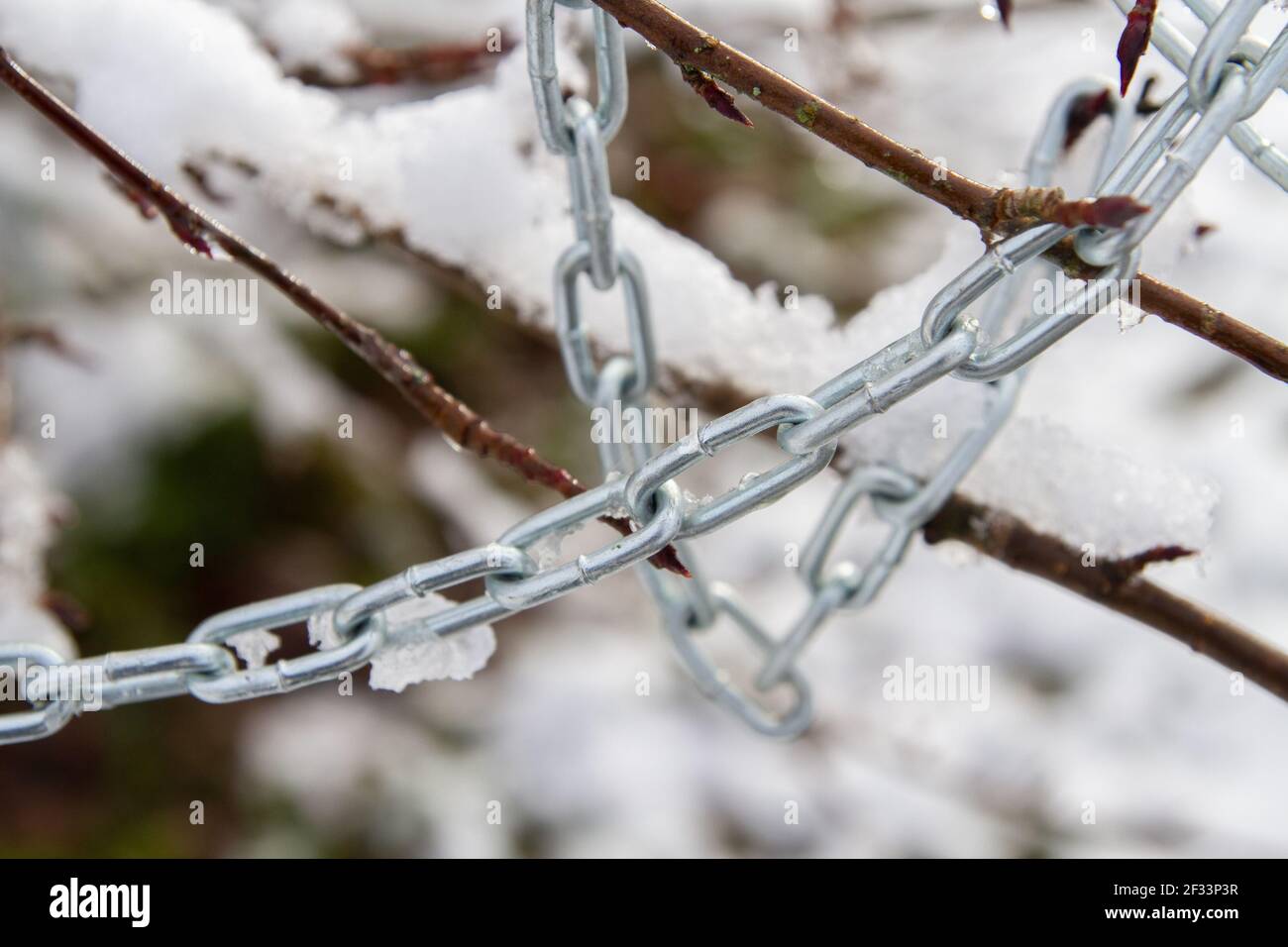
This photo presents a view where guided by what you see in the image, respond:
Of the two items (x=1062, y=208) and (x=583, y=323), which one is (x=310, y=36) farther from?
(x=1062, y=208)

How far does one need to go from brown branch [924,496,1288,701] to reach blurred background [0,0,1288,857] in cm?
129

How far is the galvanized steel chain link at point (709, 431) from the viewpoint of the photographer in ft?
1.59

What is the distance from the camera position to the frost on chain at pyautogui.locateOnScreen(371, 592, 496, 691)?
0.63 m

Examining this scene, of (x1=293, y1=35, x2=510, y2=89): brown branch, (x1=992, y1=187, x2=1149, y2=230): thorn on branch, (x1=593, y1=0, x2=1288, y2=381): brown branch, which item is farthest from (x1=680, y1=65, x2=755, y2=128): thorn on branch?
(x1=293, y1=35, x2=510, y2=89): brown branch

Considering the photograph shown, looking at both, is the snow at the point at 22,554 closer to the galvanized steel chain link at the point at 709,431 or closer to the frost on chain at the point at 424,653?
the galvanized steel chain link at the point at 709,431

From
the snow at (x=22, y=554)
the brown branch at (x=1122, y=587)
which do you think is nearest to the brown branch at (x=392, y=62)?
the snow at (x=22, y=554)

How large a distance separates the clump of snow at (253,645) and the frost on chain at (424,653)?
8 centimetres

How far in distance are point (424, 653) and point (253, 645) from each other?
0.12 meters

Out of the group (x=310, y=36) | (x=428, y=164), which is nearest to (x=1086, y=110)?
(x=428, y=164)

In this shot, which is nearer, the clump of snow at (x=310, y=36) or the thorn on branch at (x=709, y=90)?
the thorn on branch at (x=709, y=90)

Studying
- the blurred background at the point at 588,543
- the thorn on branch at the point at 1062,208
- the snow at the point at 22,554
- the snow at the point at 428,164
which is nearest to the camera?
the thorn on branch at the point at 1062,208

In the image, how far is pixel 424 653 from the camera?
0.65 meters
